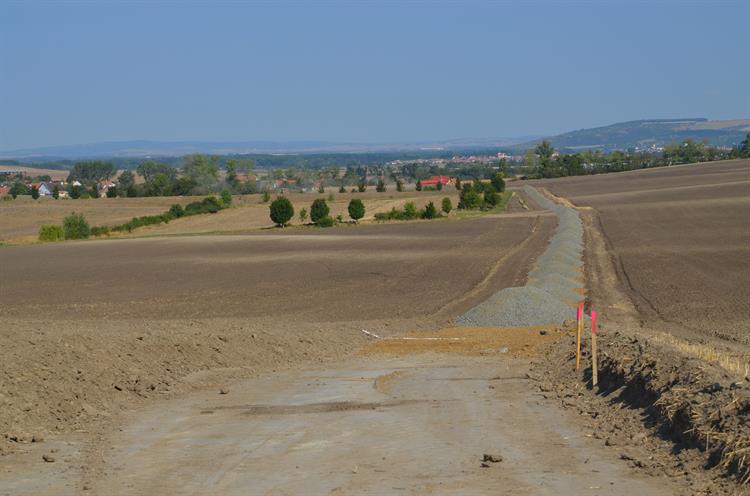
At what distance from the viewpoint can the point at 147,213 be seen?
328ft

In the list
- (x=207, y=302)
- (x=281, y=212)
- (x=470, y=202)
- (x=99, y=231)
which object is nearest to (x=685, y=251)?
(x=207, y=302)

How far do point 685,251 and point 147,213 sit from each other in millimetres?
65926

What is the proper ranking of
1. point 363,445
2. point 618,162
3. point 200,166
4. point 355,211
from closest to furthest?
point 363,445 → point 355,211 → point 200,166 → point 618,162

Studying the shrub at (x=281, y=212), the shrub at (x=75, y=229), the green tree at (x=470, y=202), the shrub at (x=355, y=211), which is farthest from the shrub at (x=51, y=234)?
the green tree at (x=470, y=202)

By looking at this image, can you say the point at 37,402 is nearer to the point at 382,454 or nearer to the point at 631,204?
the point at 382,454

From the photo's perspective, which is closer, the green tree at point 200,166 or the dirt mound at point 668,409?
the dirt mound at point 668,409

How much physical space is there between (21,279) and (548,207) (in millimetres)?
55794

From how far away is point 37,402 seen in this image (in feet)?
48.7

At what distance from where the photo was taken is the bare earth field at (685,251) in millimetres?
27312

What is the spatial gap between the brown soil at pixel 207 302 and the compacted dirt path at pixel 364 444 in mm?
1377

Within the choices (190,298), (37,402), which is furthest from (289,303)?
(37,402)

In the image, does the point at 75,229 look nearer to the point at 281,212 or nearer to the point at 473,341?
the point at 281,212

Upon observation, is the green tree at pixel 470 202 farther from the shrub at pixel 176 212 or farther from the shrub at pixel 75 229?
the shrub at pixel 75 229

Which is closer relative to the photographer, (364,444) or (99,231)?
(364,444)
